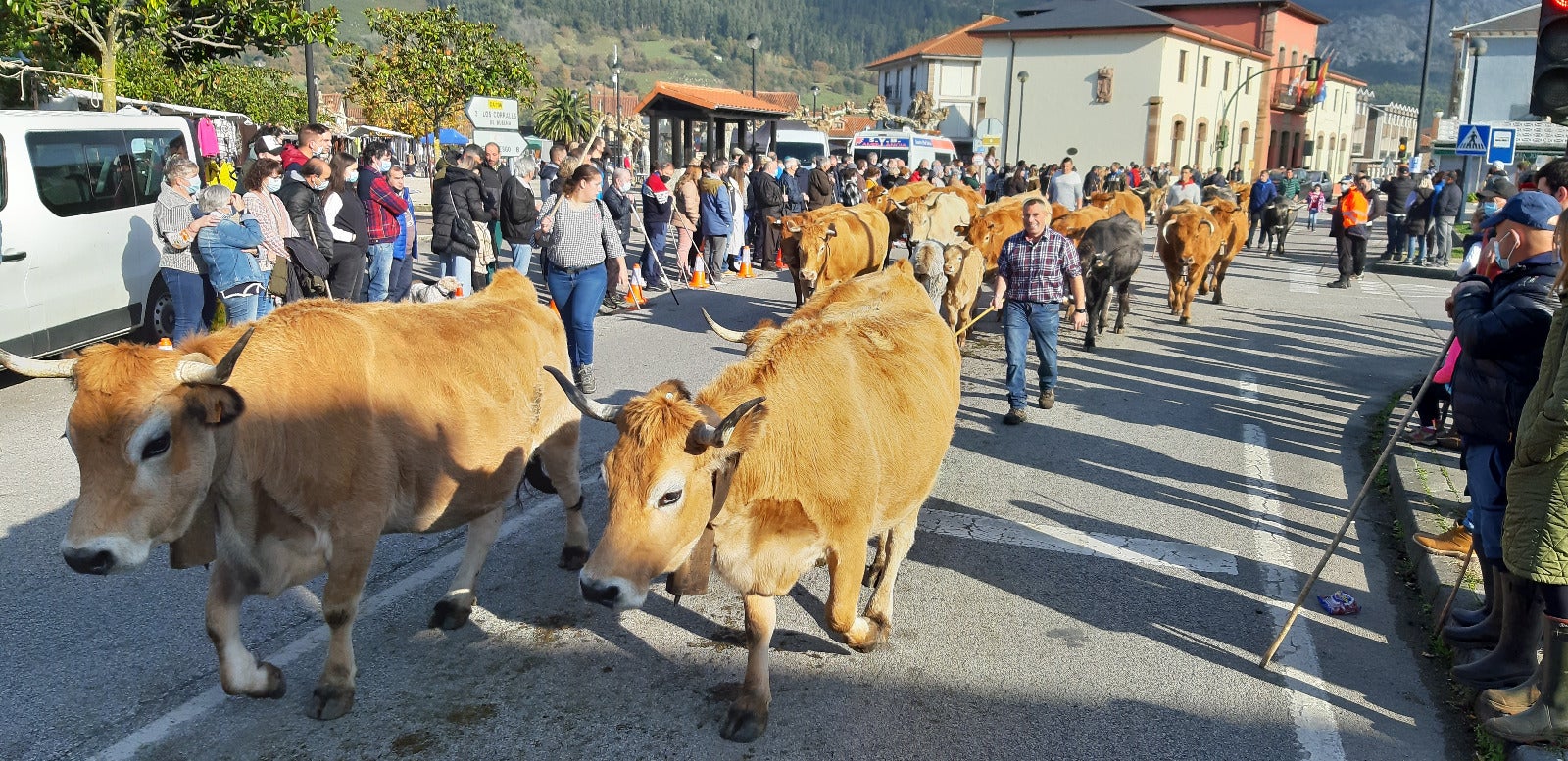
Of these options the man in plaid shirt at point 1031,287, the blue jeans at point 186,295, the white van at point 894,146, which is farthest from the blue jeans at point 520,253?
the white van at point 894,146

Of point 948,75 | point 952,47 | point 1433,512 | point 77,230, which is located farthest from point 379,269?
point 952,47

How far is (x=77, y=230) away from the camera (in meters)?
8.84

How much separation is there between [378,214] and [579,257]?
3313 mm

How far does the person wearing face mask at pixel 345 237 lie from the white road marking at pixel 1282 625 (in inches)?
306

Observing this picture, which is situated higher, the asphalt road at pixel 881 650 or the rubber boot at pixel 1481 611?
the rubber boot at pixel 1481 611

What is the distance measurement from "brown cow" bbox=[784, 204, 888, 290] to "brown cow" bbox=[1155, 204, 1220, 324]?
12.1 ft

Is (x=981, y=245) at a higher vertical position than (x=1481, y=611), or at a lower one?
higher

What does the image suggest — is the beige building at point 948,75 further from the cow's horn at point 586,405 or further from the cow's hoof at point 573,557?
the cow's horn at point 586,405

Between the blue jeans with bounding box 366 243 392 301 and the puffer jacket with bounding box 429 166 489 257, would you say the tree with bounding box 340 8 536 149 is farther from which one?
the blue jeans with bounding box 366 243 392 301

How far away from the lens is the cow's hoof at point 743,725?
12.2ft

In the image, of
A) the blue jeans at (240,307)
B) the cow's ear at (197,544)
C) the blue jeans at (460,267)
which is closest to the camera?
the cow's ear at (197,544)

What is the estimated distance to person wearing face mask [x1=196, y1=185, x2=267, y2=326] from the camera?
316 inches

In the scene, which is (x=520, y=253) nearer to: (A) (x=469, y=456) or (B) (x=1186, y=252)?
(B) (x=1186, y=252)

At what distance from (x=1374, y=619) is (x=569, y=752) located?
370 centimetres
